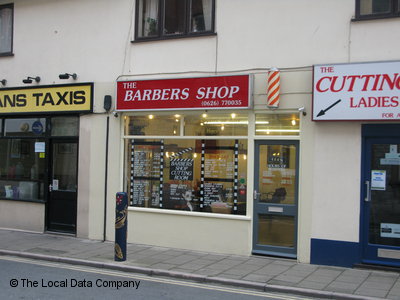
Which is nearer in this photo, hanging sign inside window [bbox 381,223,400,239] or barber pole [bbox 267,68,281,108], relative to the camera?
hanging sign inside window [bbox 381,223,400,239]

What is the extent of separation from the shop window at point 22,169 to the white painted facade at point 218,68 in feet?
1.20

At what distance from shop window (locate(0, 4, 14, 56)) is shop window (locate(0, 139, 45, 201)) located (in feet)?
8.25

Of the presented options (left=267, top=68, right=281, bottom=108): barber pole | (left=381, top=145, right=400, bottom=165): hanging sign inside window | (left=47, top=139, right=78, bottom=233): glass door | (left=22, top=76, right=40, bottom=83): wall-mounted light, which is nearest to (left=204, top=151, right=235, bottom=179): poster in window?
(left=267, top=68, right=281, bottom=108): barber pole

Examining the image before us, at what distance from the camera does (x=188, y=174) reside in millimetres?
10422

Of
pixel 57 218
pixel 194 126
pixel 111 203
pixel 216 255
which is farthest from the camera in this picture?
pixel 57 218

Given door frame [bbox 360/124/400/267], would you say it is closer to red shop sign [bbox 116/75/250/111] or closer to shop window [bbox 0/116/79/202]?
red shop sign [bbox 116/75/250/111]

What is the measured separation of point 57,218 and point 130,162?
2.53m

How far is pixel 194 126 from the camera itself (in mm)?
10367

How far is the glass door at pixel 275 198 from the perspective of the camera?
9.31 meters

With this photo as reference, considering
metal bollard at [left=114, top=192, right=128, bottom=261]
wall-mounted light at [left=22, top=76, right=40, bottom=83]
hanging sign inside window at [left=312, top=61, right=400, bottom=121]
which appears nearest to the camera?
hanging sign inside window at [left=312, top=61, right=400, bottom=121]

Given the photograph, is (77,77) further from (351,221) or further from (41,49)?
(351,221)

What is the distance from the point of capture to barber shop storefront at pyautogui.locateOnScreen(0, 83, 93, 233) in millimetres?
11648

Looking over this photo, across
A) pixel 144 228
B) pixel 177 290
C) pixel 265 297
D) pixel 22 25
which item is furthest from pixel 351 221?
pixel 22 25

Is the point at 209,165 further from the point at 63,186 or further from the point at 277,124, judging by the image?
the point at 63,186
